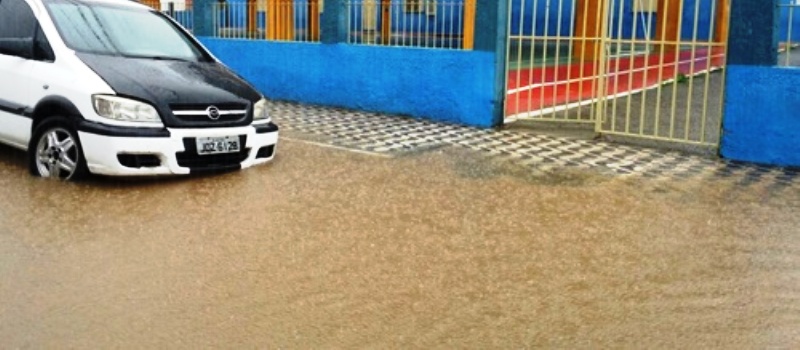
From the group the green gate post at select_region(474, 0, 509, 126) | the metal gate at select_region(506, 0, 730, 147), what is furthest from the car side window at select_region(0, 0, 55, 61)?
the metal gate at select_region(506, 0, 730, 147)

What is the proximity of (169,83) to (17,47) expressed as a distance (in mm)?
1518

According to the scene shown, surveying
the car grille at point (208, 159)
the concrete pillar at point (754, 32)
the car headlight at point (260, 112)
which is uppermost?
the concrete pillar at point (754, 32)

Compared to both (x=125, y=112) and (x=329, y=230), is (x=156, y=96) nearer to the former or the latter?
(x=125, y=112)

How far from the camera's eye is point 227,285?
192 inches

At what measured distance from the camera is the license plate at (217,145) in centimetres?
714

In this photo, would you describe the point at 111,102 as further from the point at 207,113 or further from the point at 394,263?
the point at 394,263

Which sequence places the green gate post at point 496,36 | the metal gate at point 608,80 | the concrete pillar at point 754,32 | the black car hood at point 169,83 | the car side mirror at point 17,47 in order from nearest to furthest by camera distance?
the black car hood at point 169,83 → the car side mirror at point 17,47 → the concrete pillar at point 754,32 → the metal gate at point 608,80 → the green gate post at point 496,36

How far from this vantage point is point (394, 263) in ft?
17.6

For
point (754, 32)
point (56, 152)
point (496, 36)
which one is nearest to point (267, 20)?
point (496, 36)

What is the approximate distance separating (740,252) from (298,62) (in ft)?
28.7

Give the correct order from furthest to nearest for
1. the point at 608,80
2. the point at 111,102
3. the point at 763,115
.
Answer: the point at 608,80 → the point at 763,115 → the point at 111,102

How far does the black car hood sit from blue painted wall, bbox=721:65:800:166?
4921mm

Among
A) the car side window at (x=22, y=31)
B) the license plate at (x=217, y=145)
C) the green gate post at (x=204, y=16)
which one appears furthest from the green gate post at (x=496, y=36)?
the green gate post at (x=204, y=16)

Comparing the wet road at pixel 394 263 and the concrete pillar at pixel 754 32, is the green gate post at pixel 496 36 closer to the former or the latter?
the concrete pillar at pixel 754 32
